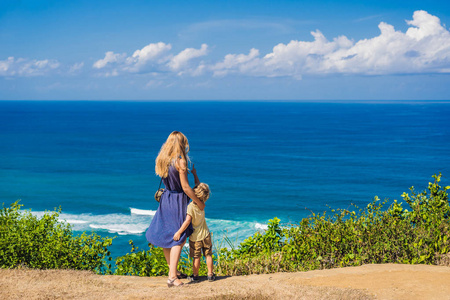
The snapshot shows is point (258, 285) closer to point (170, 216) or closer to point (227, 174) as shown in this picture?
→ point (170, 216)

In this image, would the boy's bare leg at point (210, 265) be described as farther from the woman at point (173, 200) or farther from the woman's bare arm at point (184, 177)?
the woman's bare arm at point (184, 177)

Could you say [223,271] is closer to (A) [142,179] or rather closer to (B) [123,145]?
(A) [142,179]

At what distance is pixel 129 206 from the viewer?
38656mm

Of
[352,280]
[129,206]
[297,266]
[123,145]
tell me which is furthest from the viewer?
[123,145]

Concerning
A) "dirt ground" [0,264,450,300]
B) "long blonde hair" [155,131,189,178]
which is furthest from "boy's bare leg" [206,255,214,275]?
"long blonde hair" [155,131,189,178]

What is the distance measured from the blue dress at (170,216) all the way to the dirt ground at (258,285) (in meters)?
0.67

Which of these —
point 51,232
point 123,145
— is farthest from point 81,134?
point 51,232

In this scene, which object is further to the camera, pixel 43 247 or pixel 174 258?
pixel 43 247

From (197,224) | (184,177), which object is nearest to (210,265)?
(197,224)

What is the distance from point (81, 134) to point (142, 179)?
5136 centimetres

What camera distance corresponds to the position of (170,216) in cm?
646

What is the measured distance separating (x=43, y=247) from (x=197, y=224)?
2833 mm

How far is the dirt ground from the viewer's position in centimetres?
585

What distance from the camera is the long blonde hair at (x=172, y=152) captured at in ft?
20.4
